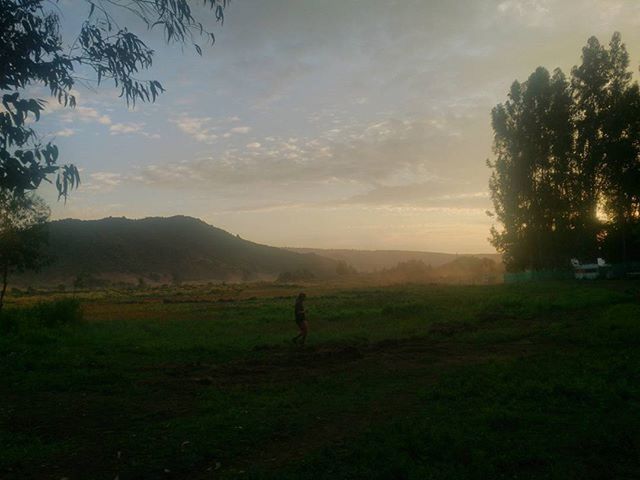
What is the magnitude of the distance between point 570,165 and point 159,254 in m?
101

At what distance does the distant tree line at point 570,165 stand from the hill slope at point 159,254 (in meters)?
76.0

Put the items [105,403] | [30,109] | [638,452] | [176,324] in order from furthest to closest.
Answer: [176,324], [105,403], [638,452], [30,109]

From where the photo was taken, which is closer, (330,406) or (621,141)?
(330,406)

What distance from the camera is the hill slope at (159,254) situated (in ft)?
364

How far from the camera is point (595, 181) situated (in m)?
43.1

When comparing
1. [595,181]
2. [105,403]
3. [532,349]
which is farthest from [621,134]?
[105,403]

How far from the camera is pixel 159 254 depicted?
412 ft

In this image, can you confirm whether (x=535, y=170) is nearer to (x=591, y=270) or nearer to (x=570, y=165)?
(x=570, y=165)

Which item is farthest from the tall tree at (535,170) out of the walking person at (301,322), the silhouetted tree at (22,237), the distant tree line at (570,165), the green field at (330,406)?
the silhouetted tree at (22,237)

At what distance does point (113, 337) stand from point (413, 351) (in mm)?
11906

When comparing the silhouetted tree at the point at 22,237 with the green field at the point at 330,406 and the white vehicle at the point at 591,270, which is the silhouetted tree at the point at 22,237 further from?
the white vehicle at the point at 591,270

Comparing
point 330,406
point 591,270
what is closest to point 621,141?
point 591,270

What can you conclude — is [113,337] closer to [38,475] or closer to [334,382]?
[334,382]

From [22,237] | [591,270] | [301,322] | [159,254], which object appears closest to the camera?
[301,322]
